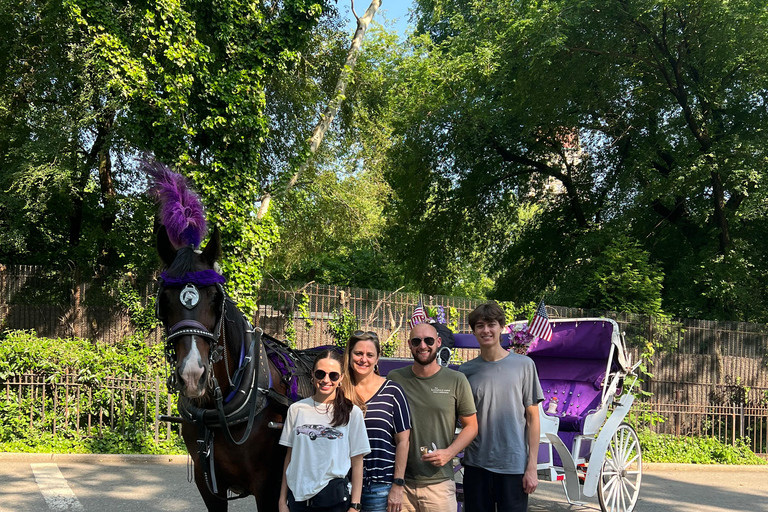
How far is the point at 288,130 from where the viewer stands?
18656 mm

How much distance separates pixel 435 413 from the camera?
4.08 meters

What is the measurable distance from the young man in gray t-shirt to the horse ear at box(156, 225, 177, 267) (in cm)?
208

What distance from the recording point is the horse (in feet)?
12.5

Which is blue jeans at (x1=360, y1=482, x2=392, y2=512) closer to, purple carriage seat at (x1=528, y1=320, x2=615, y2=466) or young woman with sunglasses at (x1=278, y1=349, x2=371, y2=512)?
young woman with sunglasses at (x1=278, y1=349, x2=371, y2=512)

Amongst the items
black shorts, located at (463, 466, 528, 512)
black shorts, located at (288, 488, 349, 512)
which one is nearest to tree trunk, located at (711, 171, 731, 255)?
black shorts, located at (463, 466, 528, 512)

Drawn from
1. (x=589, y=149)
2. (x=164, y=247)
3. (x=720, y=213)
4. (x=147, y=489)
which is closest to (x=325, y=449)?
(x=164, y=247)

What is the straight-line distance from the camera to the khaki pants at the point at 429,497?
4.01m

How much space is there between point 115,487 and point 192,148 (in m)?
8.70

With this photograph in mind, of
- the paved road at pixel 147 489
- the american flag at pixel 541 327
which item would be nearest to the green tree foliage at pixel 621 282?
the paved road at pixel 147 489

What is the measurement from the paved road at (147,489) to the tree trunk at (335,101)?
749 cm

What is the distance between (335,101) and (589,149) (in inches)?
391

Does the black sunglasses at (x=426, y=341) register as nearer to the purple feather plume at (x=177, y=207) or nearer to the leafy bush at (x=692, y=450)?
the purple feather plume at (x=177, y=207)

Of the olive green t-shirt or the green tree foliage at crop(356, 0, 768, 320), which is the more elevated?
the green tree foliage at crop(356, 0, 768, 320)

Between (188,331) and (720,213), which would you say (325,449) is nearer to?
(188,331)
